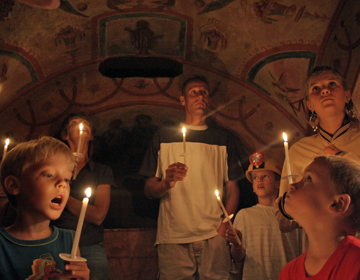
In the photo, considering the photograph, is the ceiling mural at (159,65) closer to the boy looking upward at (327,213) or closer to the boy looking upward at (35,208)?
the boy looking upward at (327,213)

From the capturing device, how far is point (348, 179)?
Result: 84.4 inches

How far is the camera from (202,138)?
15.5 feet

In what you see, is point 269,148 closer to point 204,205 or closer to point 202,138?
point 202,138

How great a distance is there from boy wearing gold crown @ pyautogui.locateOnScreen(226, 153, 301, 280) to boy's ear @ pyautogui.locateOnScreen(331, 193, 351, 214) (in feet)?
4.97

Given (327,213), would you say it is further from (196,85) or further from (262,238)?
(196,85)

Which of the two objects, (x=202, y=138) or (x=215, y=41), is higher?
(x=215, y=41)

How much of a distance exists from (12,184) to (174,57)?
3733mm

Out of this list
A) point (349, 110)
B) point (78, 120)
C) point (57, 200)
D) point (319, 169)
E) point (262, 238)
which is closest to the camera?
point (319, 169)

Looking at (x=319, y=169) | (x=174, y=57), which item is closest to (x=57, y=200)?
(x=319, y=169)

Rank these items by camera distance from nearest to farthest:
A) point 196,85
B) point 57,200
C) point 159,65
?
1. point 57,200
2. point 196,85
3. point 159,65

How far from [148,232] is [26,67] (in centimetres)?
283

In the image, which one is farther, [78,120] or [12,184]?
[78,120]

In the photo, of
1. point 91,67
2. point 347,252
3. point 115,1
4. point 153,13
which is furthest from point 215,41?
point 347,252

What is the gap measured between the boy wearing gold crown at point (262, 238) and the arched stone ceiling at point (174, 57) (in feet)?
4.26
